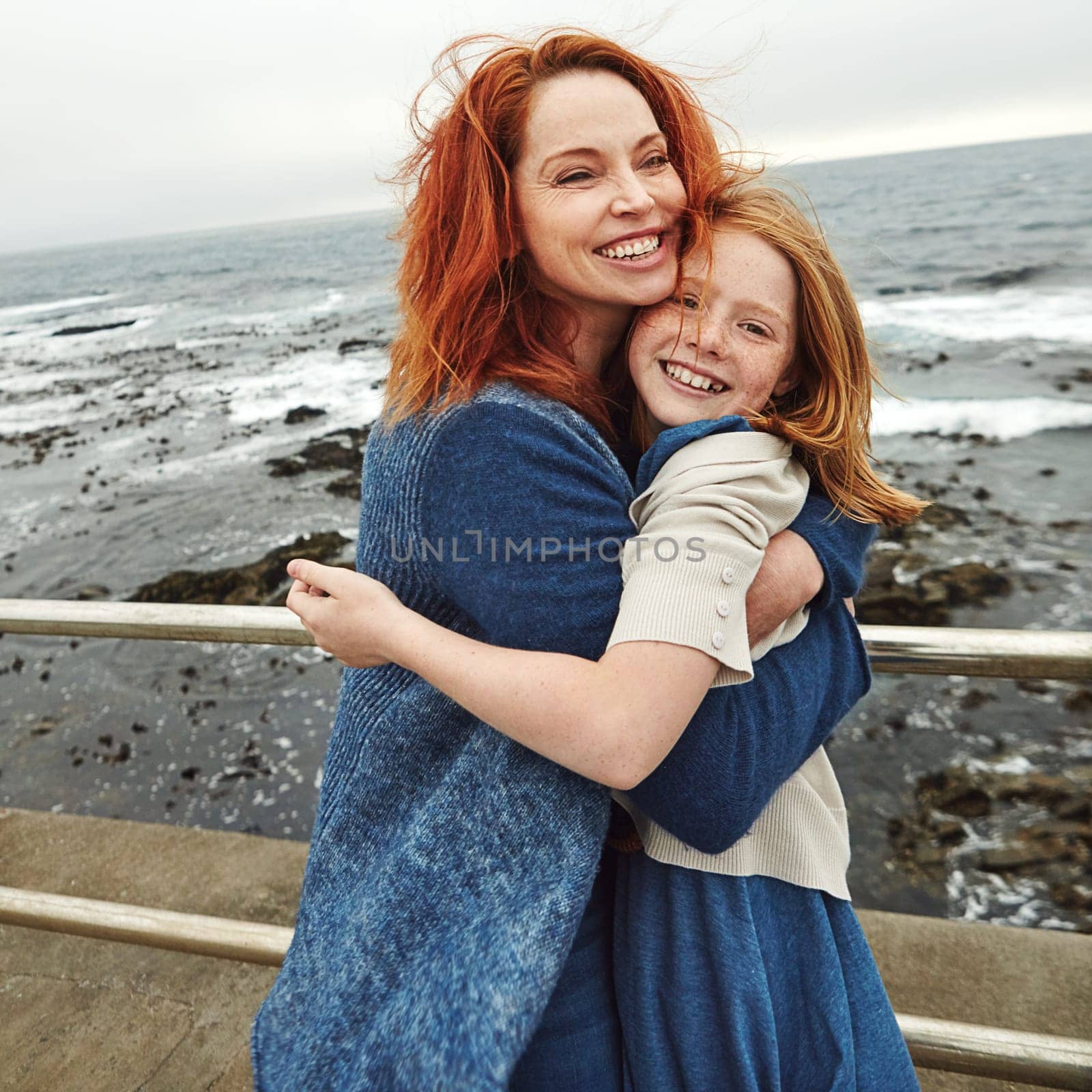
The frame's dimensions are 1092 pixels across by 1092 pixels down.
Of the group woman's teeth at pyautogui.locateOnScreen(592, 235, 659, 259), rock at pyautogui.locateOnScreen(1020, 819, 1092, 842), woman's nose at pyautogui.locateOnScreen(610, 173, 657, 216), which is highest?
woman's nose at pyautogui.locateOnScreen(610, 173, 657, 216)

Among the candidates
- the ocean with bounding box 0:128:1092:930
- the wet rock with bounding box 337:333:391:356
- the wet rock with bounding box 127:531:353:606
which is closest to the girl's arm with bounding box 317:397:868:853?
the ocean with bounding box 0:128:1092:930

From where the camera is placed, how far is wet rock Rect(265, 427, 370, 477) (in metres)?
13.4

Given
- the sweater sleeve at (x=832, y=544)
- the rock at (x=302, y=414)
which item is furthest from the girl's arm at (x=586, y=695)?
the rock at (x=302, y=414)

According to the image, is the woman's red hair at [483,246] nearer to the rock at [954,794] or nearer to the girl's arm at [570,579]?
the girl's arm at [570,579]

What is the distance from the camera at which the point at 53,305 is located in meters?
55.4

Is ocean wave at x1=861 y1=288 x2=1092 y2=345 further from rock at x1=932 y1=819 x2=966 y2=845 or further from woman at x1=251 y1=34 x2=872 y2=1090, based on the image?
woman at x1=251 y1=34 x2=872 y2=1090

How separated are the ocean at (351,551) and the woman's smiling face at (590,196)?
378mm

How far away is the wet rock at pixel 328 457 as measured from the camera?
44.0ft

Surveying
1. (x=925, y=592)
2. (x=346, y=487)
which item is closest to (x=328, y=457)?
(x=346, y=487)

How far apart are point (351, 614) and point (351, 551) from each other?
8.69 meters

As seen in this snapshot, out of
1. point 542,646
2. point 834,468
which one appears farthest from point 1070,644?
point 542,646

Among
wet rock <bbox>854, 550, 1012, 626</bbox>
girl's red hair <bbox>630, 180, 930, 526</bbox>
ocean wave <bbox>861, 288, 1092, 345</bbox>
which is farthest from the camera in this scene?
ocean wave <bbox>861, 288, 1092, 345</bbox>

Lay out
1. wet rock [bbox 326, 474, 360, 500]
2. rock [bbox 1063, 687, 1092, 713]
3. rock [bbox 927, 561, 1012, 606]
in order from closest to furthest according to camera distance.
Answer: rock [bbox 1063, 687, 1092, 713] < rock [bbox 927, 561, 1012, 606] < wet rock [bbox 326, 474, 360, 500]

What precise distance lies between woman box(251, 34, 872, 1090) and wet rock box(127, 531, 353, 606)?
309 inches
